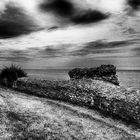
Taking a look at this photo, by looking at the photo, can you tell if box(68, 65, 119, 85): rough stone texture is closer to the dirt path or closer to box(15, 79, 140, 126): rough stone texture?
box(15, 79, 140, 126): rough stone texture

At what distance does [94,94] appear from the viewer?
1118 centimetres

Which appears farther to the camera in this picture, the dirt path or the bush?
the bush

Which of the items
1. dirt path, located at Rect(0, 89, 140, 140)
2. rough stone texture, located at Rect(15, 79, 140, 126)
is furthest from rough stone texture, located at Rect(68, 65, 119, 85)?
dirt path, located at Rect(0, 89, 140, 140)

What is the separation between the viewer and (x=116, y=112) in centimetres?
935

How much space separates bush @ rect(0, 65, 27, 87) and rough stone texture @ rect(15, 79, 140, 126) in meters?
2.26

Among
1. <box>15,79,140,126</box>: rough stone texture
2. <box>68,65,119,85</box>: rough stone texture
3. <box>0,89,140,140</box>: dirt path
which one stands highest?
<box>68,65,119,85</box>: rough stone texture

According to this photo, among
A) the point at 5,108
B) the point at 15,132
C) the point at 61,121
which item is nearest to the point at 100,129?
the point at 61,121

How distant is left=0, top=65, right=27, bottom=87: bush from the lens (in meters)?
18.0

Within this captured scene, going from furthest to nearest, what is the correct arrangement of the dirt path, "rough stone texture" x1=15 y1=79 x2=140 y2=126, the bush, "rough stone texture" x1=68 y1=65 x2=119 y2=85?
the bush < "rough stone texture" x1=68 y1=65 x2=119 y2=85 < "rough stone texture" x1=15 y1=79 x2=140 y2=126 < the dirt path

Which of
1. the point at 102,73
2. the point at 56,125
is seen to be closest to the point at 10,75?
the point at 102,73

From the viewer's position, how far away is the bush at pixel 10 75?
18.0 m

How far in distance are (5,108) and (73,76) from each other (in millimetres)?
7461

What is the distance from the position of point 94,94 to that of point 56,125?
3962 millimetres

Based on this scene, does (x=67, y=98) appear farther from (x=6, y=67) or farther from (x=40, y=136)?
(x=6, y=67)
